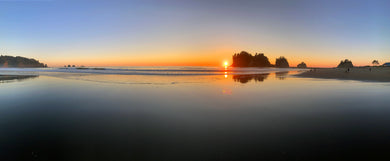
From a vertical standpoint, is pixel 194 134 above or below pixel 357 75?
below

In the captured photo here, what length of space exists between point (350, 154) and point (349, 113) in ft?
16.7

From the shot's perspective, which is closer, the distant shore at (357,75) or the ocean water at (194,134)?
the ocean water at (194,134)

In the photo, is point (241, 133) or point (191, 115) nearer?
point (241, 133)

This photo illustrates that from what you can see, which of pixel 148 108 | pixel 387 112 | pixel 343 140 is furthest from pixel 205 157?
pixel 387 112

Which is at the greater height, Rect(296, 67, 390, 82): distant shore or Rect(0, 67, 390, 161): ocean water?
Rect(296, 67, 390, 82): distant shore

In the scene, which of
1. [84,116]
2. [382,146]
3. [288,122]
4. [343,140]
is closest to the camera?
[382,146]

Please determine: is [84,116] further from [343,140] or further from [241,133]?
[343,140]

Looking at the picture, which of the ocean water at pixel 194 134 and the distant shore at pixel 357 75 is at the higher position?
the distant shore at pixel 357 75

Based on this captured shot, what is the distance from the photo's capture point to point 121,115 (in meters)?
7.90

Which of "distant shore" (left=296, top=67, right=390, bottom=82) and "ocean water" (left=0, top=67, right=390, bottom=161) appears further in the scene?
"distant shore" (left=296, top=67, right=390, bottom=82)

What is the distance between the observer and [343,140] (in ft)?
16.6

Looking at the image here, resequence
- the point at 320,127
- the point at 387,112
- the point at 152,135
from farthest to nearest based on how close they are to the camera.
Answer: the point at 387,112 < the point at 320,127 < the point at 152,135

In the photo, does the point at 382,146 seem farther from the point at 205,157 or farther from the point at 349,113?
the point at 205,157

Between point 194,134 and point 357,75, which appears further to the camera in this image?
point 357,75
